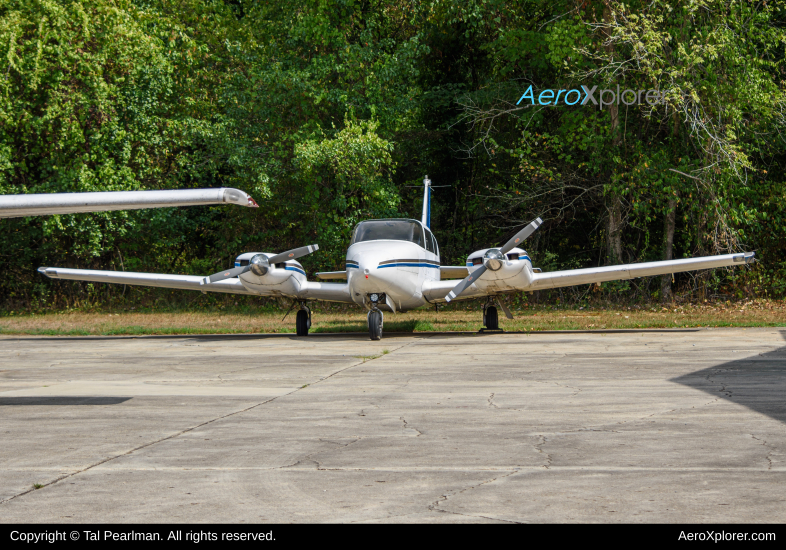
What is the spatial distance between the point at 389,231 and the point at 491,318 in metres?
3.00

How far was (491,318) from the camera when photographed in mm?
17672

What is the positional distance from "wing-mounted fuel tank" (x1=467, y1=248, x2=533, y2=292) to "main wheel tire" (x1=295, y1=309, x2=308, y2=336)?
12.4 feet

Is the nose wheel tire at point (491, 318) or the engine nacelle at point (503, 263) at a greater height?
the engine nacelle at point (503, 263)

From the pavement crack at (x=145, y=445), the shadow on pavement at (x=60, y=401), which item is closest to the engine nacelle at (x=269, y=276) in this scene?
the pavement crack at (x=145, y=445)

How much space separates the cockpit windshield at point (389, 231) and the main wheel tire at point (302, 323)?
1.93m

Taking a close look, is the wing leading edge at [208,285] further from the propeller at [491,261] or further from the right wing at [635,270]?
the right wing at [635,270]

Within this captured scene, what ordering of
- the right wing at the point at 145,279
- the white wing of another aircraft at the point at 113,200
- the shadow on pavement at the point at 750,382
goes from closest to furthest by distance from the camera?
the white wing of another aircraft at the point at 113,200 → the shadow on pavement at the point at 750,382 → the right wing at the point at 145,279

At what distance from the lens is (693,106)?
824 inches

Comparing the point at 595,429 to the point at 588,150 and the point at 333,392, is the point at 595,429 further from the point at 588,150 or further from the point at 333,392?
the point at 588,150

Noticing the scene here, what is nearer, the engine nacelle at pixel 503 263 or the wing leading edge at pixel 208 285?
the engine nacelle at pixel 503 263

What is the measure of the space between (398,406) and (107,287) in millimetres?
22252

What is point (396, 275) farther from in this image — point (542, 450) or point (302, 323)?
point (542, 450)

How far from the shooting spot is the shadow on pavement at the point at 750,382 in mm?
7488
